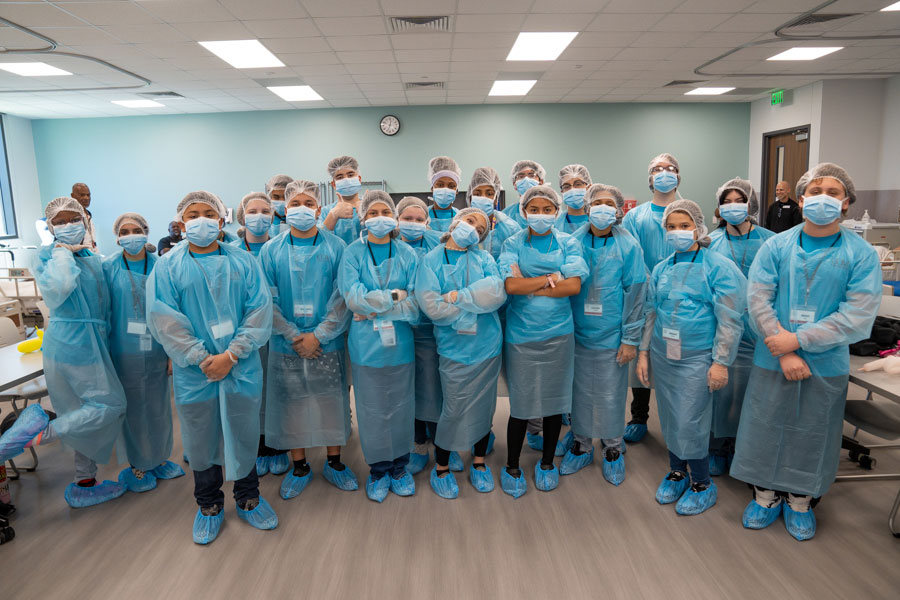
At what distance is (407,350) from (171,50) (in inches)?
169

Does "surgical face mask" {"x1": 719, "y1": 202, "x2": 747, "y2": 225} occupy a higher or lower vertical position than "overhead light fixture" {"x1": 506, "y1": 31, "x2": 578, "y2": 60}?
lower

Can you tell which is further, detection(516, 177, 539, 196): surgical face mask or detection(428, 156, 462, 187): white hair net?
detection(516, 177, 539, 196): surgical face mask

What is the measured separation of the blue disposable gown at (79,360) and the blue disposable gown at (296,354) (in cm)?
74

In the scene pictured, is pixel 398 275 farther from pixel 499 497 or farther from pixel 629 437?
pixel 629 437

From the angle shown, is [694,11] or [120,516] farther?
[694,11]

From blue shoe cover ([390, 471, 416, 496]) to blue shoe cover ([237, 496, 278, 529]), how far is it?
58 centimetres

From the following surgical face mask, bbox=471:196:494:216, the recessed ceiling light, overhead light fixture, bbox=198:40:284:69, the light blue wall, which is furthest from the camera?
the light blue wall

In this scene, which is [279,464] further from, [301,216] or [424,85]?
[424,85]

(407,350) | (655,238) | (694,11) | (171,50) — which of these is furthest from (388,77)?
(407,350)

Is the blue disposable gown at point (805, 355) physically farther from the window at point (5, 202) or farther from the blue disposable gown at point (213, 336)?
the window at point (5, 202)

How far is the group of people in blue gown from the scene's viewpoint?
213 centimetres

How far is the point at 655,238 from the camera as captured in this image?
3.04m

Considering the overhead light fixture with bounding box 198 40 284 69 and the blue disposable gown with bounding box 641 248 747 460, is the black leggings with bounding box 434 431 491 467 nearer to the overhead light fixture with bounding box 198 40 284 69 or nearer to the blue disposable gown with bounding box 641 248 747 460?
the blue disposable gown with bounding box 641 248 747 460

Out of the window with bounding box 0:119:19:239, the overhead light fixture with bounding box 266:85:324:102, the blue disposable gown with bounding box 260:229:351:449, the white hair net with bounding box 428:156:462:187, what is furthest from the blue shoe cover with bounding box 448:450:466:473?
the window with bounding box 0:119:19:239
